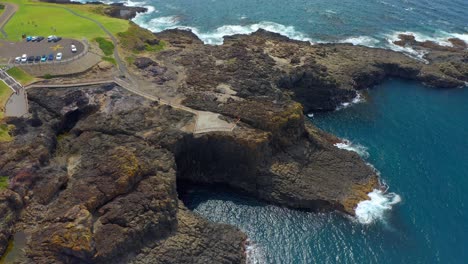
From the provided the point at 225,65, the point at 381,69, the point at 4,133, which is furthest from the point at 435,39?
the point at 4,133

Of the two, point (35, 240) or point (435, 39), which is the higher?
point (435, 39)

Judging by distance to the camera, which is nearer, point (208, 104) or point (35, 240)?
point (35, 240)

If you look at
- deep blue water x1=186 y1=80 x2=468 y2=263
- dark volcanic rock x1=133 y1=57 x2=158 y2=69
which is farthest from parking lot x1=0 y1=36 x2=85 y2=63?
deep blue water x1=186 y1=80 x2=468 y2=263

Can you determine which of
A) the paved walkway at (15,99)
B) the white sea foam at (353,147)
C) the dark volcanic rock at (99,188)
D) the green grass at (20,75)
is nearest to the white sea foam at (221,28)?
the white sea foam at (353,147)

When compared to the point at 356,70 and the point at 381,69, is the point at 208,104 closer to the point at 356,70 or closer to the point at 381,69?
the point at 356,70

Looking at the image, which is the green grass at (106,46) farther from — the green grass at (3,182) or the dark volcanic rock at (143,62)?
the green grass at (3,182)

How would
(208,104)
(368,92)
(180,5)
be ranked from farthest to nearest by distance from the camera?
1. (180,5)
2. (368,92)
3. (208,104)

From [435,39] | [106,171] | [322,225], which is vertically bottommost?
[322,225]
